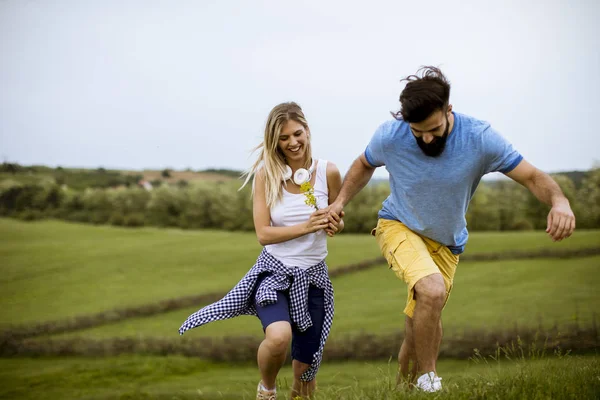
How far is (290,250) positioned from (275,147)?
→ 860mm

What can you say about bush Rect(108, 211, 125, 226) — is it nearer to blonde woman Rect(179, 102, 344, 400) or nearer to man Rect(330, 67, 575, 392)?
blonde woman Rect(179, 102, 344, 400)

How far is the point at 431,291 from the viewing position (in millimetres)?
4598

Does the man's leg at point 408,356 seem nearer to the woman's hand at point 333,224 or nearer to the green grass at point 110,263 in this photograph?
the woman's hand at point 333,224

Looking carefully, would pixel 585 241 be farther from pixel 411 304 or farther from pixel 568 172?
pixel 411 304

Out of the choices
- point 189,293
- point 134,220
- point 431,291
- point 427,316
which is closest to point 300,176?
point 431,291

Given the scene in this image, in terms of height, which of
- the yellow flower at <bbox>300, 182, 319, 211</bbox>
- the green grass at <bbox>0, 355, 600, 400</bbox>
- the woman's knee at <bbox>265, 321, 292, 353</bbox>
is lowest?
the green grass at <bbox>0, 355, 600, 400</bbox>

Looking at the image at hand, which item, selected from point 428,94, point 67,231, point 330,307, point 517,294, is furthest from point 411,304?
point 67,231

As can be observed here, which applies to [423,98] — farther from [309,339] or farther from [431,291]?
[309,339]

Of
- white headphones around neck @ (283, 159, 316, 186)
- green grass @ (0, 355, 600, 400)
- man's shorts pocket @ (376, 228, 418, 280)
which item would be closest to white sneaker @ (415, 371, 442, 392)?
man's shorts pocket @ (376, 228, 418, 280)

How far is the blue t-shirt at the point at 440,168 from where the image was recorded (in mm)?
4672

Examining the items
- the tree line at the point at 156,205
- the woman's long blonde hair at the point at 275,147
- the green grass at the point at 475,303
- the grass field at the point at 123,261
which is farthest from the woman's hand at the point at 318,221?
the tree line at the point at 156,205

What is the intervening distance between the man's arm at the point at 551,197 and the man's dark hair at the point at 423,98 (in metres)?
0.75

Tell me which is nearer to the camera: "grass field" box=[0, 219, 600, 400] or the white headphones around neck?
the white headphones around neck

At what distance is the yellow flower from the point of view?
497 centimetres
